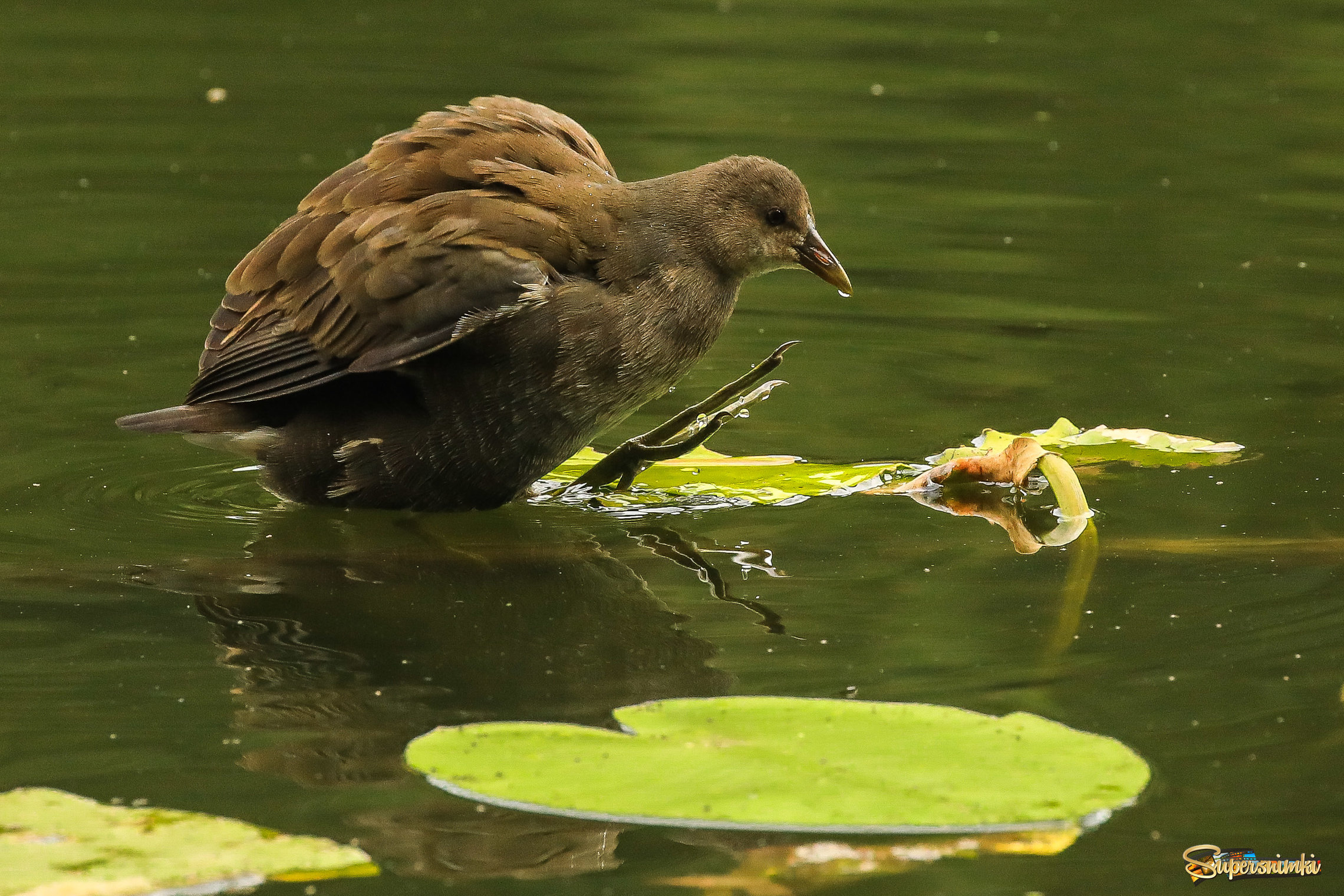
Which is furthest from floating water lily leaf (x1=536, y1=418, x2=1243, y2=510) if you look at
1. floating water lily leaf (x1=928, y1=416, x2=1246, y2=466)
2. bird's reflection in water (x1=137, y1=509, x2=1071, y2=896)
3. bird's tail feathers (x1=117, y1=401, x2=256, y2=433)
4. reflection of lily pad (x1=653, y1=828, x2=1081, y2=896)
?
reflection of lily pad (x1=653, y1=828, x2=1081, y2=896)

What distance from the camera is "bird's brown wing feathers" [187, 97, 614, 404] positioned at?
5621 mm

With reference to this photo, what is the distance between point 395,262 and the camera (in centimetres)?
567

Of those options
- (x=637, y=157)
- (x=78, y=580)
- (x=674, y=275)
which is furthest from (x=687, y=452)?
(x=637, y=157)

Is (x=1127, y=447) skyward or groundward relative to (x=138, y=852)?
groundward

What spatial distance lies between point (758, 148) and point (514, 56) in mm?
2830

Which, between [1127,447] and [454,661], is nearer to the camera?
[454,661]

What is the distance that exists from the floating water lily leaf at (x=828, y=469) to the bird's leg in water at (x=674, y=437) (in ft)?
0.26

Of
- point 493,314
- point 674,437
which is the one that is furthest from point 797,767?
point 674,437

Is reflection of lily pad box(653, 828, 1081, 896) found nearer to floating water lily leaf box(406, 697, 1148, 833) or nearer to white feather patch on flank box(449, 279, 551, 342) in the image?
floating water lily leaf box(406, 697, 1148, 833)

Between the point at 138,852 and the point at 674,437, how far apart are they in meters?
3.27

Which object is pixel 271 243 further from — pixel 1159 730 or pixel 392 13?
pixel 392 13

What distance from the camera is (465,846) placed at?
3.68 m

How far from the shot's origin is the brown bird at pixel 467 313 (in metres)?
5.68

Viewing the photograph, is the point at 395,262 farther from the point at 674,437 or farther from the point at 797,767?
the point at 797,767
